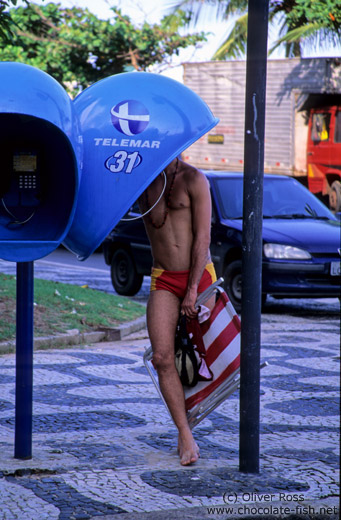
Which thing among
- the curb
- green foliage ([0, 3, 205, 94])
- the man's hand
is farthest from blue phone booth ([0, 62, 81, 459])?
green foliage ([0, 3, 205, 94])

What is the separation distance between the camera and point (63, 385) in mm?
6621

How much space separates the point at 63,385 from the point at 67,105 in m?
2.61

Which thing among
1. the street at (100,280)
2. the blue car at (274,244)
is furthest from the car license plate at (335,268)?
the street at (100,280)

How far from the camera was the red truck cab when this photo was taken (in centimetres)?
2328

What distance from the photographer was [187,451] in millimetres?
4637

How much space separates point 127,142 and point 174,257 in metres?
0.67

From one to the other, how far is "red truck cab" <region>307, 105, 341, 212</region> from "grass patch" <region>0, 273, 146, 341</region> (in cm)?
1336

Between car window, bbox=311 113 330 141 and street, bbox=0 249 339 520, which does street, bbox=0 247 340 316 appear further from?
car window, bbox=311 113 330 141

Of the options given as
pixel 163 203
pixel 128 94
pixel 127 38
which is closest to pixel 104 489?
pixel 163 203

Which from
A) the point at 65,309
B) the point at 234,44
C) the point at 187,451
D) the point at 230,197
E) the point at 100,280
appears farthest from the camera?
the point at 234,44

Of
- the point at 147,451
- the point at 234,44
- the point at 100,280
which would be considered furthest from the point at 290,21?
the point at 147,451

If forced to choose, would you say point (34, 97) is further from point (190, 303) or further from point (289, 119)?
point (289, 119)

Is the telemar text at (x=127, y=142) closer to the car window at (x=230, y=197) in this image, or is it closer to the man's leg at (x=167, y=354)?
the man's leg at (x=167, y=354)

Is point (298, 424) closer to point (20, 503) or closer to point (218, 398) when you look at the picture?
point (218, 398)
